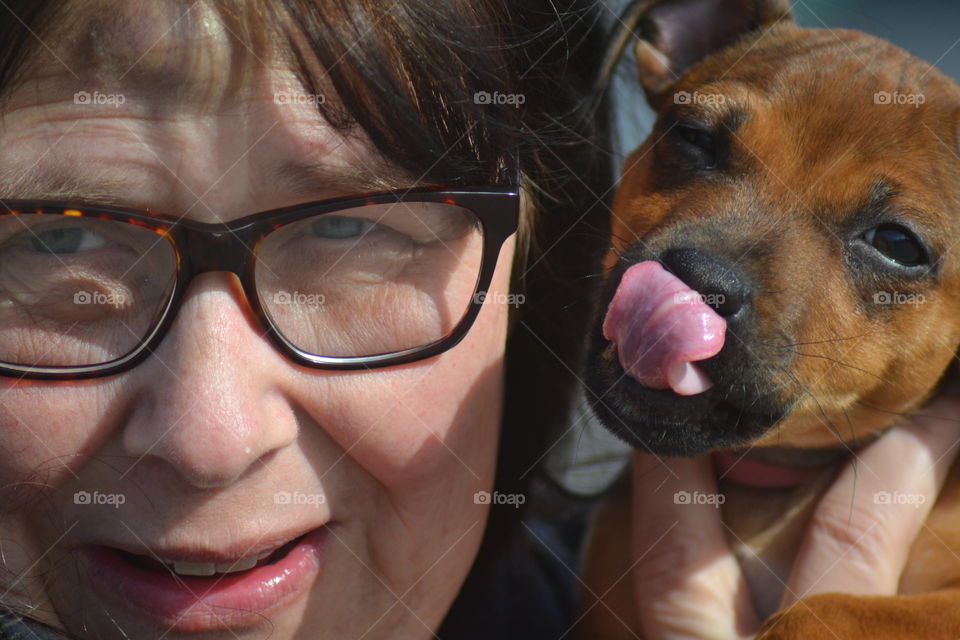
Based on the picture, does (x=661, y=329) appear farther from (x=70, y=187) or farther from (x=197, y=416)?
(x=70, y=187)

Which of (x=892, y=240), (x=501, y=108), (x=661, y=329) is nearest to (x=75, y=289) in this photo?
(x=501, y=108)

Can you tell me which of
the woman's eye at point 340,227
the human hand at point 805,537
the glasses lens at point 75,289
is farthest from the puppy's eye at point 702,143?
the glasses lens at point 75,289

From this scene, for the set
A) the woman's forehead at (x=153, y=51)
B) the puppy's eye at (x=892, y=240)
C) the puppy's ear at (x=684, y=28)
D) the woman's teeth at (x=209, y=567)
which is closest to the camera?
the woman's forehead at (x=153, y=51)

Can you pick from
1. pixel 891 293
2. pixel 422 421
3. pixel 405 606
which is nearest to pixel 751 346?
pixel 891 293

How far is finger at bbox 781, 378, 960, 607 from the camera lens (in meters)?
2.30

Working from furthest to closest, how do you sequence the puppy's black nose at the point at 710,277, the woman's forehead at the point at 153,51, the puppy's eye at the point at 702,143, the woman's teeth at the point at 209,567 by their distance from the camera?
the puppy's eye at the point at 702,143
the puppy's black nose at the point at 710,277
the woman's teeth at the point at 209,567
the woman's forehead at the point at 153,51

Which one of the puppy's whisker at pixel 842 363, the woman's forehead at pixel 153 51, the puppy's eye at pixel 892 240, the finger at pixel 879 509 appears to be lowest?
the finger at pixel 879 509

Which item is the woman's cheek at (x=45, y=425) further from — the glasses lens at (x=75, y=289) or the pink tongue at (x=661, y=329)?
the pink tongue at (x=661, y=329)

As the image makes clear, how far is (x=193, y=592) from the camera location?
64.9 inches

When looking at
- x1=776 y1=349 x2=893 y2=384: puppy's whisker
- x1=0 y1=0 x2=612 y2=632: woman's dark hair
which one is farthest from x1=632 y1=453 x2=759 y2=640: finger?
x1=776 y1=349 x2=893 y2=384: puppy's whisker

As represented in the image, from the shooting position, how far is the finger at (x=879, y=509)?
2299 millimetres

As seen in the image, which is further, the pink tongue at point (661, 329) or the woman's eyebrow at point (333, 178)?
the pink tongue at point (661, 329)

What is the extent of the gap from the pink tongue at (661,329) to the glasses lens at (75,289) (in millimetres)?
951

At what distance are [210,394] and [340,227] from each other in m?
0.41
